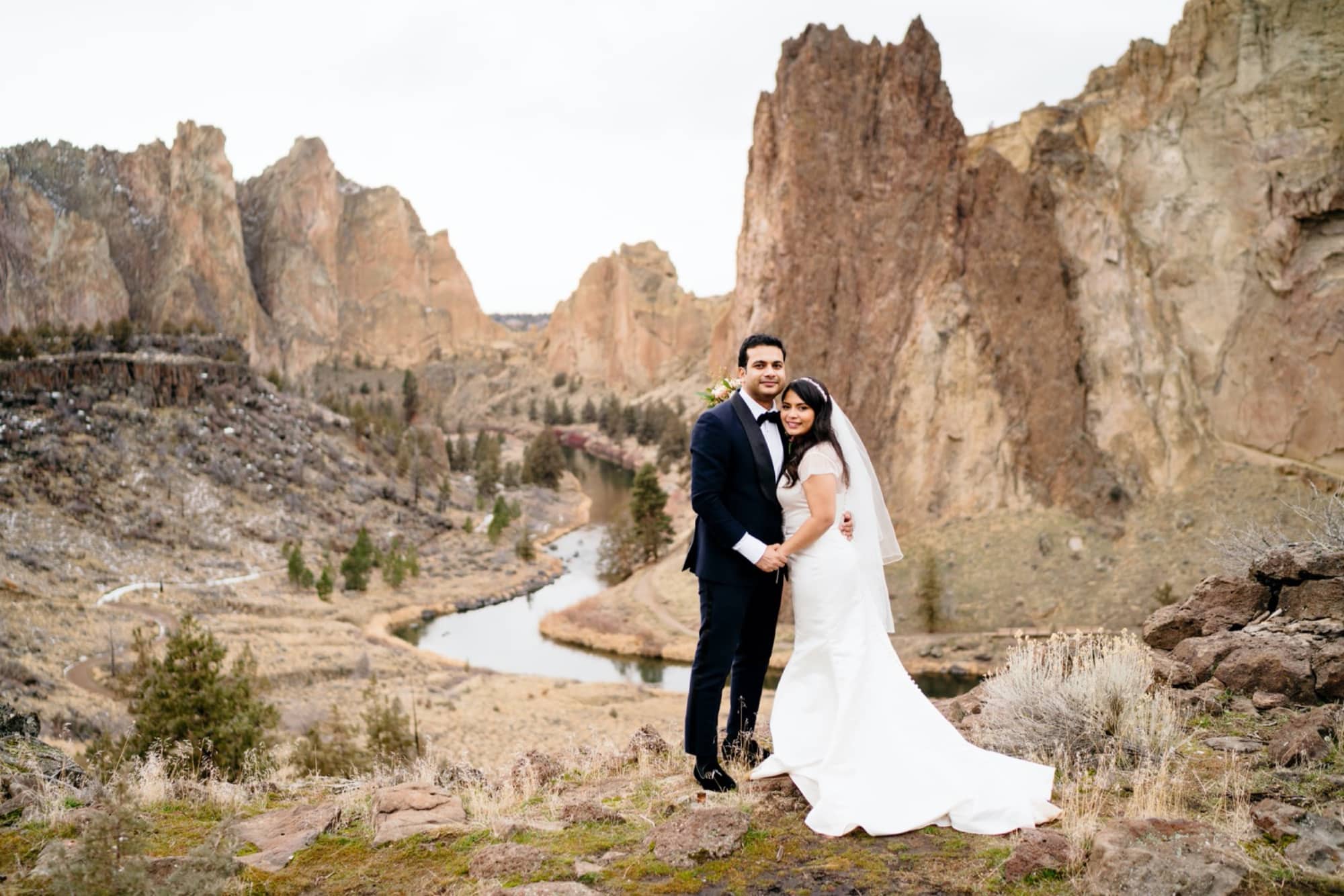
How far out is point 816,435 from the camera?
5.55m

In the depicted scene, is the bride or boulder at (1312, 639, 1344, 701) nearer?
the bride

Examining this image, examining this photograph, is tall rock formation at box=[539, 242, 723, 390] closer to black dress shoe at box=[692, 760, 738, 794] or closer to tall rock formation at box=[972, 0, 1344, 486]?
tall rock formation at box=[972, 0, 1344, 486]

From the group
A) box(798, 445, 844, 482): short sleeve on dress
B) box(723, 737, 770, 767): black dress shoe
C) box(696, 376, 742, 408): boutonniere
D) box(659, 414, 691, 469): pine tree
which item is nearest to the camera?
box(798, 445, 844, 482): short sleeve on dress

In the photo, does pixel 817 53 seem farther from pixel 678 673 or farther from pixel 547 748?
pixel 547 748

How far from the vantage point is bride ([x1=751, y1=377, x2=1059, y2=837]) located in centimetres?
475

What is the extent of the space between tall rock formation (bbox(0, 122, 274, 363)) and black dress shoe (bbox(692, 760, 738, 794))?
128 metres

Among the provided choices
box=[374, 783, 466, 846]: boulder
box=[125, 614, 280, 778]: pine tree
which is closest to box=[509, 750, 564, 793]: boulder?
box=[374, 783, 466, 846]: boulder

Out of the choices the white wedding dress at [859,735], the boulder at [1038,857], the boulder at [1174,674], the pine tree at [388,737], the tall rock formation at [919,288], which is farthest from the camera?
the tall rock formation at [919,288]

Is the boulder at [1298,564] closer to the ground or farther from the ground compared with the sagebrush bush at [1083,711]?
farther from the ground

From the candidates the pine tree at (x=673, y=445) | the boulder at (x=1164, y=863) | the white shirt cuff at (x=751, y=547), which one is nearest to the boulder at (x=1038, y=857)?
the boulder at (x=1164, y=863)

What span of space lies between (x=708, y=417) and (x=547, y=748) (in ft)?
68.5

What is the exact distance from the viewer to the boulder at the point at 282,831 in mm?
4895

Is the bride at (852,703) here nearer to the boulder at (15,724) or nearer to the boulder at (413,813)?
the boulder at (413,813)

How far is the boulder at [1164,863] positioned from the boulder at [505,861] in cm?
248
